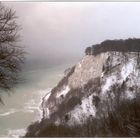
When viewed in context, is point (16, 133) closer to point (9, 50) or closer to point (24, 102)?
point (24, 102)

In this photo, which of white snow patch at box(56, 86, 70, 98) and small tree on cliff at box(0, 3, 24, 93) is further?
white snow patch at box(56, 86, 70, 98)

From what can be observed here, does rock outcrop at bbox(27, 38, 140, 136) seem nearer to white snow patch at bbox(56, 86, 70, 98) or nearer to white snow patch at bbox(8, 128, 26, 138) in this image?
white snow patch at bbox(56, 86, 70, 98)

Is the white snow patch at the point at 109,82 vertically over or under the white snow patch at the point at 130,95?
over

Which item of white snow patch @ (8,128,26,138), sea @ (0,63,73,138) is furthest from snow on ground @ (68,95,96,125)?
white snow patch @ (8,128,26,138)

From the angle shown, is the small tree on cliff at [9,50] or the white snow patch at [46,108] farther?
the white snow patch at [46,108]

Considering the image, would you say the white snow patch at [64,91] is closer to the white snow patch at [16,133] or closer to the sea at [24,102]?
the sea at [24,102]

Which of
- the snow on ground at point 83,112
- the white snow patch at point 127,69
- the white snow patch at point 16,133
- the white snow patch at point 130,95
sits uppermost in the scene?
the white snow patch at point 127,69

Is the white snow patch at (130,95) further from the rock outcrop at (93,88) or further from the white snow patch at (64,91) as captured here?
the white snow patch at (64,91)

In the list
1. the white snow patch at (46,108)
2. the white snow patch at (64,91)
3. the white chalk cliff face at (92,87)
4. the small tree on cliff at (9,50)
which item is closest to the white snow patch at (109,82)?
the white chalk cliff face at (92,87)

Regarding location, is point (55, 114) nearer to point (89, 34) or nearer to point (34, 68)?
point (34, 68)
